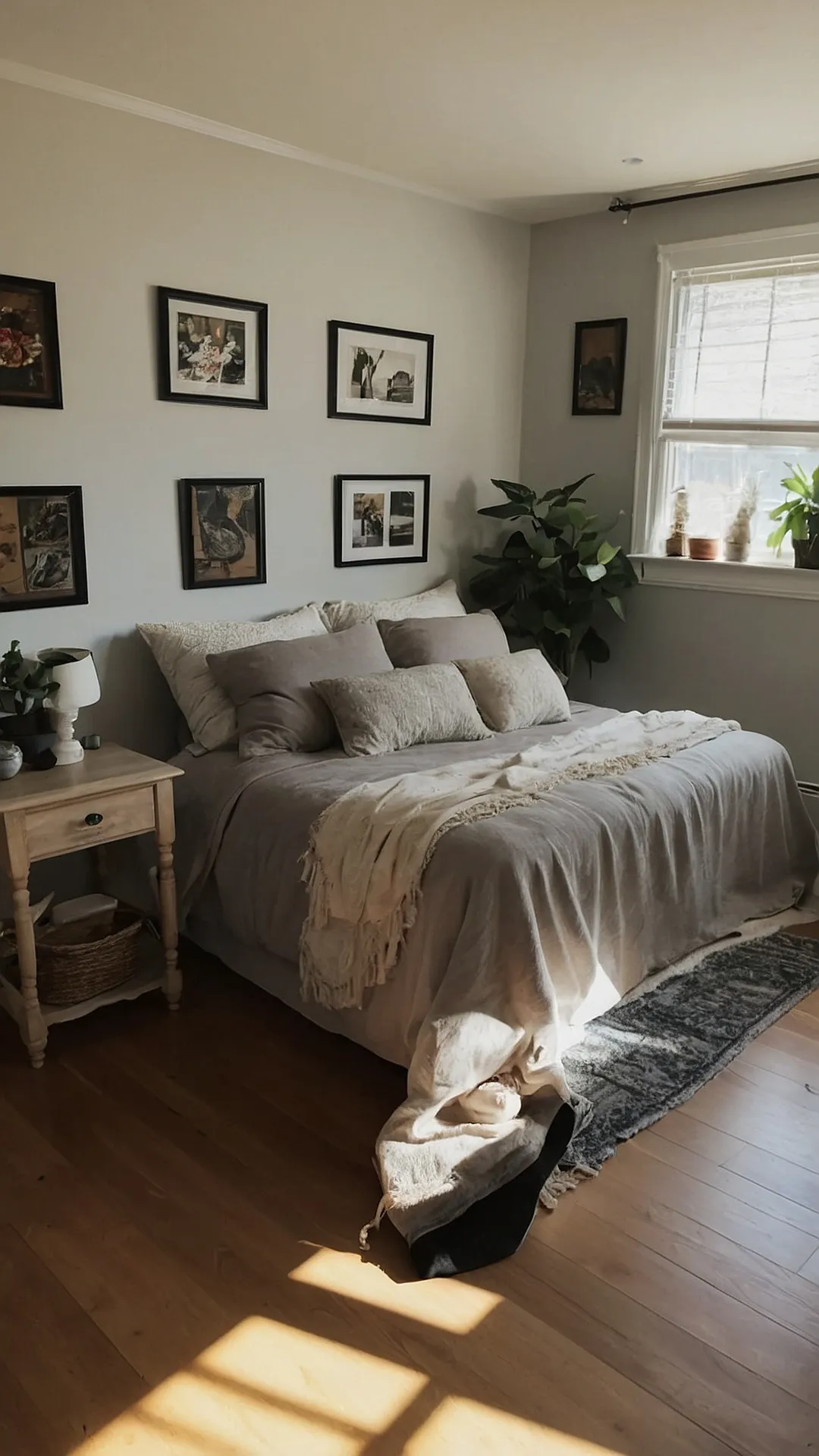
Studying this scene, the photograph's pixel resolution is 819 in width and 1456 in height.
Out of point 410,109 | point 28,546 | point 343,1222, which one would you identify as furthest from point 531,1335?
point 410,109

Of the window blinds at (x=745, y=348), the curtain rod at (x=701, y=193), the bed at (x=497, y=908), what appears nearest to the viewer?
the bed at (x=497, y=908)

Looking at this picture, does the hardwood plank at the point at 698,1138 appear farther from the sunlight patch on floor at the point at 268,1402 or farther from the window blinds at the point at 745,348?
the window blinds at the point at 745,348

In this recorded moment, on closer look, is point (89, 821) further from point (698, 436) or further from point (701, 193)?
point (701, 193)

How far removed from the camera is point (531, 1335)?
1799mm

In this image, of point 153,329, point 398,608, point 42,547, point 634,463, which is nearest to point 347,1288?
point 42,547

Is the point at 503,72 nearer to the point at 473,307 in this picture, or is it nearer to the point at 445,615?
the point at 473,307

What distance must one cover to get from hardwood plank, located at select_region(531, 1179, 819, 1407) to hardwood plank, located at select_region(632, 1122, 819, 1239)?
0.87 feet

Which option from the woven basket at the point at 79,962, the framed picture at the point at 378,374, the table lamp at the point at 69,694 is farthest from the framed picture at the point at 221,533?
the woven basket at the point at 79,962

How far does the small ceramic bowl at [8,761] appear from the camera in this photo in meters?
2.61

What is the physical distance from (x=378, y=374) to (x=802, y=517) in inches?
65.3

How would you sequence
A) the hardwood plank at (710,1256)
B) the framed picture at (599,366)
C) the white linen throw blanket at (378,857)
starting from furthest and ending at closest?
the framed picture at (599,366)
the white linen throw blanket at (378,857)
the hardwood plank at (710,1256)

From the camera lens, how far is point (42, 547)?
3.00m

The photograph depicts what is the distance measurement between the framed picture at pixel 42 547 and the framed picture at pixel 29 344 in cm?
25

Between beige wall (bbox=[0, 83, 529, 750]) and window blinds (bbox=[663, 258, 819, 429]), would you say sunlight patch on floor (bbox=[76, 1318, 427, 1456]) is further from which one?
window blinds (bbox=[663, 258, 819, 429])
